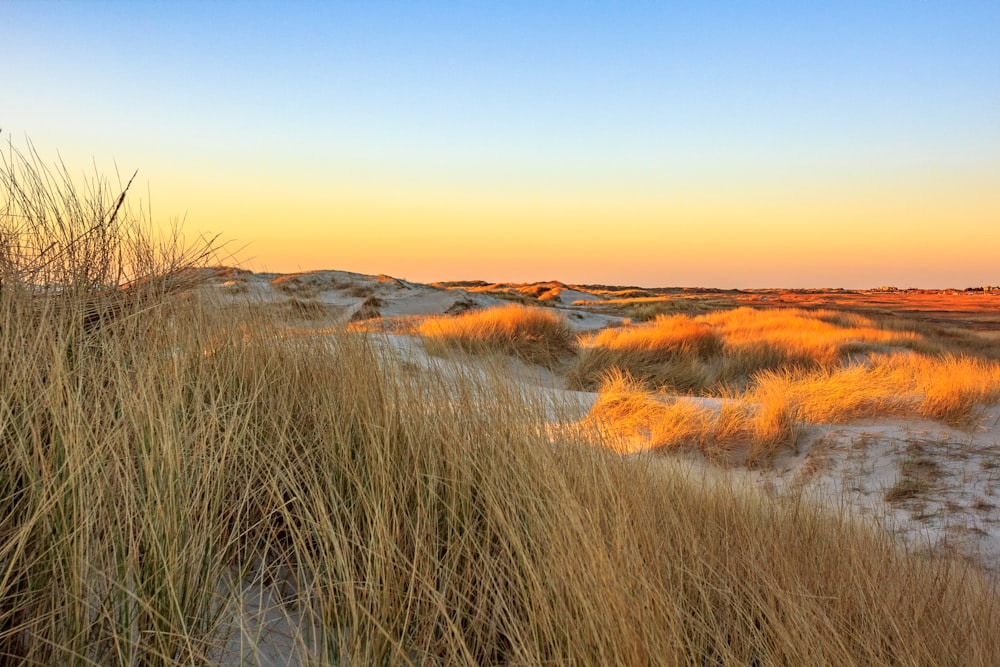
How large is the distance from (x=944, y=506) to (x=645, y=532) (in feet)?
8.70

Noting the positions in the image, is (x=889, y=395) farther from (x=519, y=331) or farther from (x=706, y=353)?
(x=519, y=331)

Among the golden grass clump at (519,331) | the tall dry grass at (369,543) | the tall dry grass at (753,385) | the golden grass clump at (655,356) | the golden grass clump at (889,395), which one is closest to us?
the tall dry grass at (369,543)

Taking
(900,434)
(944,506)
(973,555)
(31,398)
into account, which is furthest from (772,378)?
(31,398)

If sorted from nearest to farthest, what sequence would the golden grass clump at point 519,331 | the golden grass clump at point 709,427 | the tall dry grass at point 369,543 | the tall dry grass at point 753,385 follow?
1. the tall dry grass at point 369,543
2. the golden grass clump at point 709,427
3. the tall dry grass at point 753,385
4. the golden grass clump at point 519,331

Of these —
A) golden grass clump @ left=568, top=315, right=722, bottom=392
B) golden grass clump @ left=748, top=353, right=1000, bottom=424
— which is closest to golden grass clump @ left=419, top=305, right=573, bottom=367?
golden grass clump @ left=568, top=315, right=722, bottom=392

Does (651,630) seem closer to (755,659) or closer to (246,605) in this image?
(755,659)

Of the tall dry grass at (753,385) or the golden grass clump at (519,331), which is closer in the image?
Result: the tall dry grass at (753,385)

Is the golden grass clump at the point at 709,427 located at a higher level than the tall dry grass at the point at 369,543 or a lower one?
lower

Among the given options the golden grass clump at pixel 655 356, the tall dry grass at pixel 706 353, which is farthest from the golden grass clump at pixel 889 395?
the golden grass clump at pixel 655 356

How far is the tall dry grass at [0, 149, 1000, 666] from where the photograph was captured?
1208 millimetres

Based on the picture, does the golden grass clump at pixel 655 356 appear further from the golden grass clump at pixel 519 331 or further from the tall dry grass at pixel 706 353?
the golden grass clump at pixel 519 331

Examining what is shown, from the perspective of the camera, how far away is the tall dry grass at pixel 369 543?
47.6 inches

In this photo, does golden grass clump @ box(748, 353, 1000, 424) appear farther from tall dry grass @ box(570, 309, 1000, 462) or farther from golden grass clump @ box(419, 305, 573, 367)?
golden grass clump @ box(419, 305, 573, 367)

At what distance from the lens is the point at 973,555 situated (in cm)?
271
